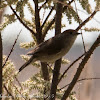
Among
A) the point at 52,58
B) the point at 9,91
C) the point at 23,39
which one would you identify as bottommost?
the point at 9,91

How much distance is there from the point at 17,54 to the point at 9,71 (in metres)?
0.47

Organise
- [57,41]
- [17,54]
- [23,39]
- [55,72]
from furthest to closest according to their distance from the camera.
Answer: [17,54]
[23,39]
[57,41]
[55,72]

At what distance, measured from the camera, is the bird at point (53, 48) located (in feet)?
2.37

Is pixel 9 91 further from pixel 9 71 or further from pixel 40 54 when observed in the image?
pixel 40 54

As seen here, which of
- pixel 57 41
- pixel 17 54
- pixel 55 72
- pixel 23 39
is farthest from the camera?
pixel 17 54

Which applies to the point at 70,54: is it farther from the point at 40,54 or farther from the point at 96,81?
the point at 40,54

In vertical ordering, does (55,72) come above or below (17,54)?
below

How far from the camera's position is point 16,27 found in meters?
1.25

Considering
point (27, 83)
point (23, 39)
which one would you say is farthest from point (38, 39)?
point (23, 39)

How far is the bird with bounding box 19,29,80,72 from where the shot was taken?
0.72m

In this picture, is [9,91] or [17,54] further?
[17,54]

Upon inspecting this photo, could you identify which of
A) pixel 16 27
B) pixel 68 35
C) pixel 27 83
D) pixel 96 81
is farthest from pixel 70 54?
pixel 27 83

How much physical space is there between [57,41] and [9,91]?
0.93 ft

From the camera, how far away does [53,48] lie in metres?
0.76
